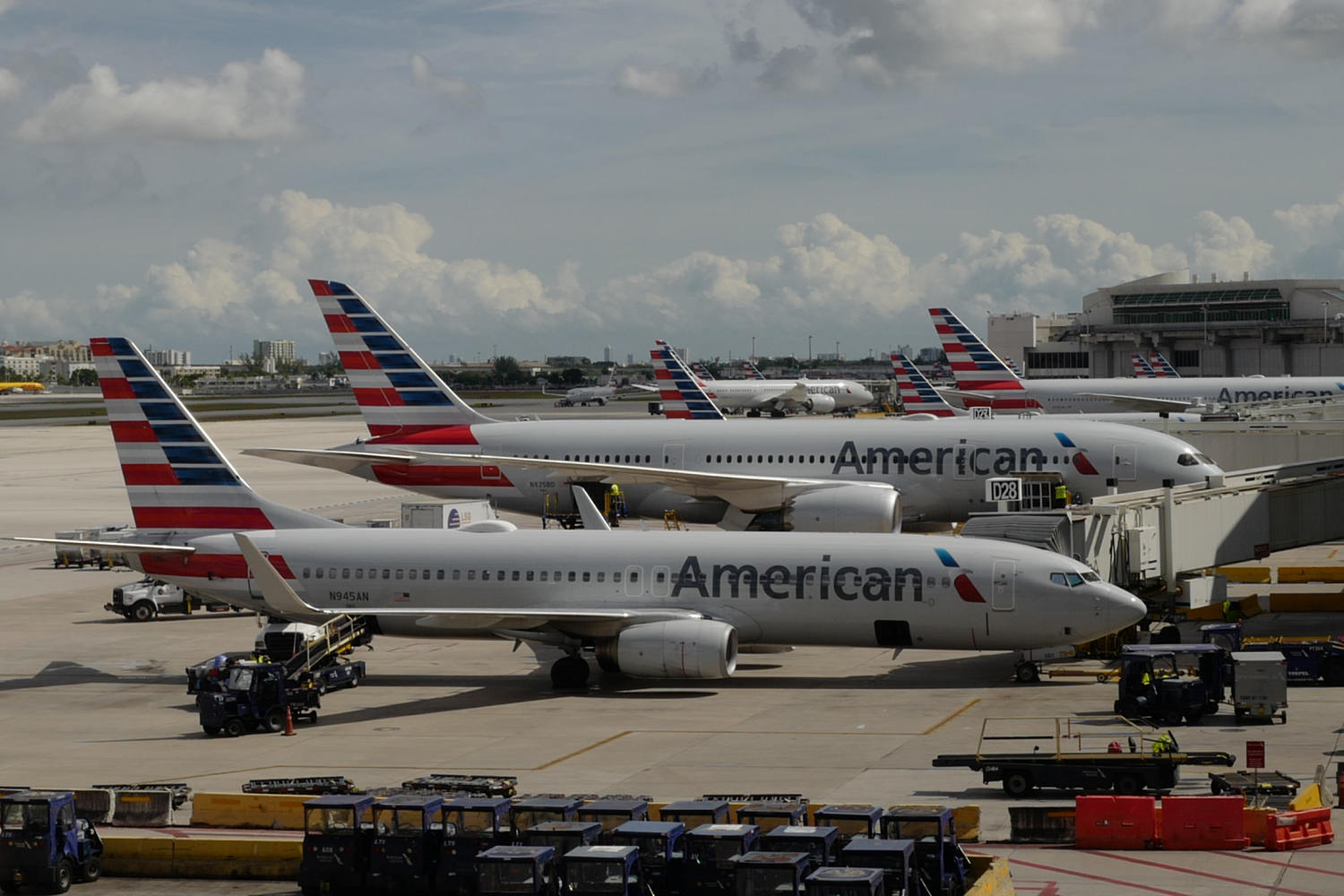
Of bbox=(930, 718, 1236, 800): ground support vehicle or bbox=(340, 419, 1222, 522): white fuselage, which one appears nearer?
bbox=(930, 718, 1236, 800): ground support vehicle

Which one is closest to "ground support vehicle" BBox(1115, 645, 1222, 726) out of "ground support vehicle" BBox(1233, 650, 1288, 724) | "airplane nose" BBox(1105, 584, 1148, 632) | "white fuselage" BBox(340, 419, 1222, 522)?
"ground support vehicle" BBox(1233, 650, 1288, 724)

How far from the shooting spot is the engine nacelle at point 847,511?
2156 inches

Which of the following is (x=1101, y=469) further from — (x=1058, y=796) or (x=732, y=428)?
(x=1058, y=796)

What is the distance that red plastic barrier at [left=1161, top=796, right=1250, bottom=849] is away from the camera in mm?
24531

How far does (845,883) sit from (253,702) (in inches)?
770

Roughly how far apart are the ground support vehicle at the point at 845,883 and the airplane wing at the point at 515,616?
19.5 metres

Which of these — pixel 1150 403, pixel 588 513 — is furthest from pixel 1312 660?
pixel 1150 403

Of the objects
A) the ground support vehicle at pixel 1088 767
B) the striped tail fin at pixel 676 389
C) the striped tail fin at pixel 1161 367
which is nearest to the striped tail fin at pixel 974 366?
the striped tail fin at pixel 676 389

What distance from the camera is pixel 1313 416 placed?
71.6 m

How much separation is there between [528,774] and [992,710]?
1115 cm

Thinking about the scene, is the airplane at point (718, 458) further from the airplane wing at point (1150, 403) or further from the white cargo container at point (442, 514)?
the airplane wing at point (1150, 403)

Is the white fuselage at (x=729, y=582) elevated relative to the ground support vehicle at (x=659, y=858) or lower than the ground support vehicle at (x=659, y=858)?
elevated

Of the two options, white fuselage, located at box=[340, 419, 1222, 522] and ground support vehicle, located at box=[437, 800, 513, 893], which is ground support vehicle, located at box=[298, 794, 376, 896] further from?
white fuselage, located at box=[340, 419, 1222, 522]

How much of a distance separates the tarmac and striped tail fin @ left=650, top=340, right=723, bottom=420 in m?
56.4
